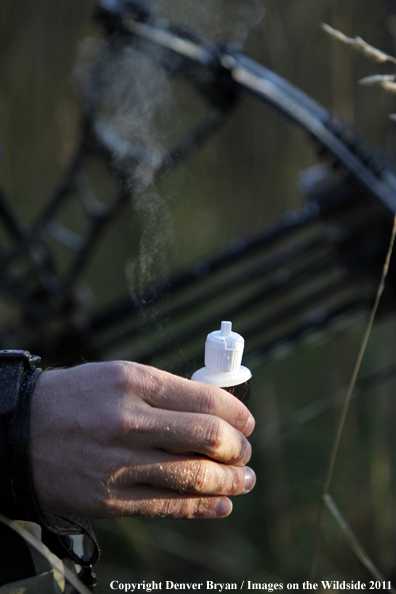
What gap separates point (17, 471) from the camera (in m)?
0.44

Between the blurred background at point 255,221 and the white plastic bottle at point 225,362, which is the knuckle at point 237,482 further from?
the blurred background at point 255,221

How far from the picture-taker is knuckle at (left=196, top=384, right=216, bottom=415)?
17.2 inches

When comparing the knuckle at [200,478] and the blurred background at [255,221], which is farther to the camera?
the blurred background at [255,221]

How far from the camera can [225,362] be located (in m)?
0.46

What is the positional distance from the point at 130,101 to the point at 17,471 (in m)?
0.83

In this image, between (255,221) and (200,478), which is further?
(255,221)

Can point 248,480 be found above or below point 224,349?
below

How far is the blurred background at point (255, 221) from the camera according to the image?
1.23 m

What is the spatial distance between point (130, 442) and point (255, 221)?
1.97 meters

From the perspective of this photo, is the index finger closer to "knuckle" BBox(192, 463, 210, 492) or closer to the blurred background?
"knuckle" BBox(192, 463, 210, 492)

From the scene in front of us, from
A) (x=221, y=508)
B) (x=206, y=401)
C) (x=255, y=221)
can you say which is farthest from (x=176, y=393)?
(x=255, y=221)

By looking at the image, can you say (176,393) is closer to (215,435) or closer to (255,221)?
(215,435)

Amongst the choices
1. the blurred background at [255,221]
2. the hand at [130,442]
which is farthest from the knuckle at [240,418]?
the blurred background at [255,221]

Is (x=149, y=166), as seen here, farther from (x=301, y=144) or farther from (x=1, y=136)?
(x=1, y=136)
